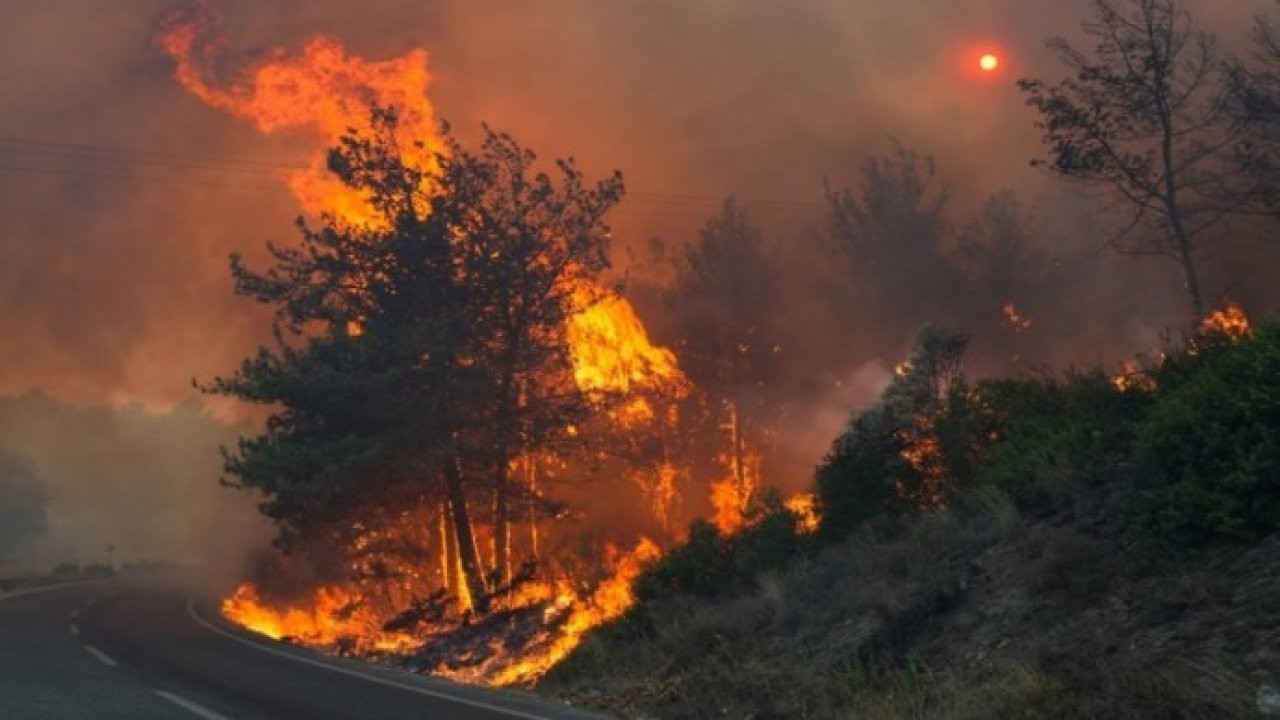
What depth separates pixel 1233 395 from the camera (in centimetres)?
920

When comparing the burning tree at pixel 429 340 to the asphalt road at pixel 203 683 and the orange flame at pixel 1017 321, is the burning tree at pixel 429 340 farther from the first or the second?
the orange flame at pixel 1017 321

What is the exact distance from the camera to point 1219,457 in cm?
904

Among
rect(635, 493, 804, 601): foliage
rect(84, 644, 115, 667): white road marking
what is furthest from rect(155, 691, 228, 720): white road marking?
rect(635, 493, 804, 601): foliage

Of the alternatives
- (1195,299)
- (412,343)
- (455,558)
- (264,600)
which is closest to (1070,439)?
(1195,299)

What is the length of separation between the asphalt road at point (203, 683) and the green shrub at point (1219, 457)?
6119 millimetres

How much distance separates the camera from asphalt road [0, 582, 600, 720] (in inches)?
A: 400

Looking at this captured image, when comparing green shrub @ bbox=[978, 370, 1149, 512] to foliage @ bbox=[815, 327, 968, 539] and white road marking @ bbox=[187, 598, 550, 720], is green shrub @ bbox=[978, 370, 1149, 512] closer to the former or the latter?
foliage @ bbox=[815, 327, 968, 539]

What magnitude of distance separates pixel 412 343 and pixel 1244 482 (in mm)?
18548

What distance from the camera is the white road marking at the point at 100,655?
14.3m

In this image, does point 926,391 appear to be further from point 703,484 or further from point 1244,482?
point 703,484

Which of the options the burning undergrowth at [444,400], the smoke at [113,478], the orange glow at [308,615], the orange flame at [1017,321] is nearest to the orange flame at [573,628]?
the burning undergrowth at [444,400]

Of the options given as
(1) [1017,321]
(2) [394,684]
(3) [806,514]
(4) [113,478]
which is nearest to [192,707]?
(2) [394,684]

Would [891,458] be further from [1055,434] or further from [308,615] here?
[308,615]

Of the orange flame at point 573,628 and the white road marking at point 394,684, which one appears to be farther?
the orange flame at point 573,628
